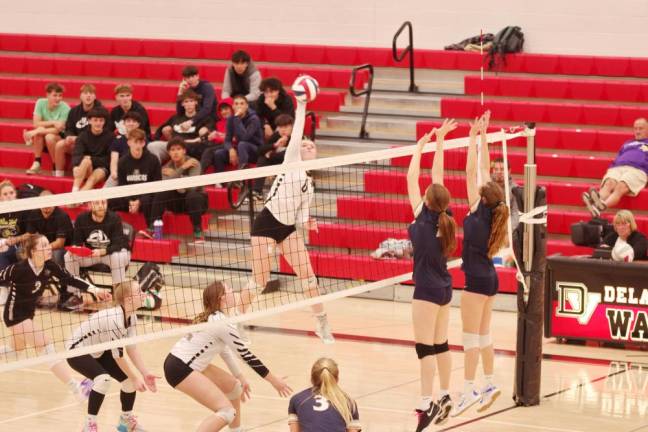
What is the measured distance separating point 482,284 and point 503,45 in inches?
355

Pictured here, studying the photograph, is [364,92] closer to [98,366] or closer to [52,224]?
[52,224]

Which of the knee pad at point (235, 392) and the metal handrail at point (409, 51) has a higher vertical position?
the metal handrail at point (409, 51)

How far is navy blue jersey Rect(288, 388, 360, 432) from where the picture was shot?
7.60 meters

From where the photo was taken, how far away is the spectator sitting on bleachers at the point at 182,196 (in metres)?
16.2

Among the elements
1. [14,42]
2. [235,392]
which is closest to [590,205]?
[235,392]

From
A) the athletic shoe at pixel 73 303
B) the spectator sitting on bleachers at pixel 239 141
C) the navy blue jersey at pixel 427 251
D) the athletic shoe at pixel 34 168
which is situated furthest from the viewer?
the athletic shoe at pixel 34 168

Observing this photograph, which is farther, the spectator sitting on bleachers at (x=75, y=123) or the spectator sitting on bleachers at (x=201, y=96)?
the spectator sitting on bleachers at (x=75, y=123)

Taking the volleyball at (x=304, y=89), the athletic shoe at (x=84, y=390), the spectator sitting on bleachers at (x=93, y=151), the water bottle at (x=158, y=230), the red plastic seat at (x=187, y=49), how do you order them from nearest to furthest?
the athletic shoe at (x=84, y=390) → the volleyball at (x=304, y=89) → the water bottle at (x=158, y=230) → the spectator sitting on bleachers at (x=93, y=151) → the red plastic seat at (x=187, y=49)

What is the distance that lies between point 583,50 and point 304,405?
11760 mm

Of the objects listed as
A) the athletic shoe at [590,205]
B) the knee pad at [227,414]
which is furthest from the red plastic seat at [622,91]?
the knee pad at [227,414]

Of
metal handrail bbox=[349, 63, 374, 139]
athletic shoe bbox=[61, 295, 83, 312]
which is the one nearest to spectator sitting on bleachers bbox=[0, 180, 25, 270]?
athletic shoe bbox=[61, 295, 83, 312]

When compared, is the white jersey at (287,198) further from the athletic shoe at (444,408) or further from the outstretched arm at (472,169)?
the athletic shoe at (444,408)

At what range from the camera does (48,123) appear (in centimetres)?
1806

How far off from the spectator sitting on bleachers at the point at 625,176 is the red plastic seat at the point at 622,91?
6.36ft
